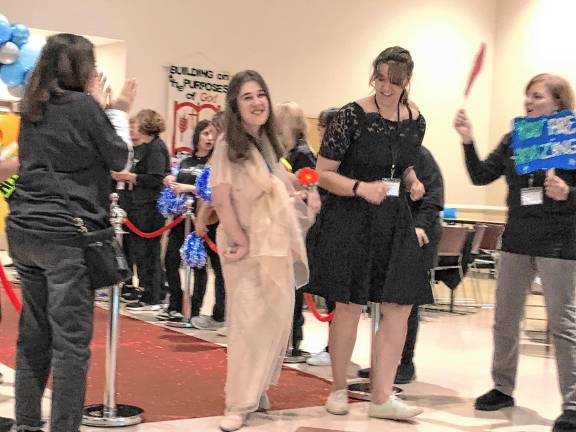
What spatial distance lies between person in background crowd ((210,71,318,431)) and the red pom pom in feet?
0.28

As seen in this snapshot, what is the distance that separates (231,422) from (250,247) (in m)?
0.72

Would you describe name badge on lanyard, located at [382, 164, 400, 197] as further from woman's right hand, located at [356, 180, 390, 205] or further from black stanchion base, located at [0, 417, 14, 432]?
black stanchion base, located at [0, 417, 14, 432]

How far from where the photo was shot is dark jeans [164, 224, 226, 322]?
5953 millimetres

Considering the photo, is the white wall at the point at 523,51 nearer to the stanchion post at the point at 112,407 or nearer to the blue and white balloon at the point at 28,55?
the blue and white balloon at the point at 28,55

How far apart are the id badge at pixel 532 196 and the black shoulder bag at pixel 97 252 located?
6.36 feet

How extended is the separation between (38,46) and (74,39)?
1.77m

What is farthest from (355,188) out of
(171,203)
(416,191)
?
(171,203)

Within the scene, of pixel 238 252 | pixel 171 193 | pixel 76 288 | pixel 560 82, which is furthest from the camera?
pixel 171 193

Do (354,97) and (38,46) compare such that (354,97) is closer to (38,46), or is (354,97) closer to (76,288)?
(38,46)

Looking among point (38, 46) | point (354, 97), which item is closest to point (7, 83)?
point (38, 46)

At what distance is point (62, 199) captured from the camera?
277 cm

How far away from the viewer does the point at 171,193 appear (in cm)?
624

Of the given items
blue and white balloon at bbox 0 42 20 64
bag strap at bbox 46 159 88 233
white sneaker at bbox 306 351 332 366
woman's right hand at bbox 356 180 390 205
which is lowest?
white sneaker at bbox 306 351 332 366

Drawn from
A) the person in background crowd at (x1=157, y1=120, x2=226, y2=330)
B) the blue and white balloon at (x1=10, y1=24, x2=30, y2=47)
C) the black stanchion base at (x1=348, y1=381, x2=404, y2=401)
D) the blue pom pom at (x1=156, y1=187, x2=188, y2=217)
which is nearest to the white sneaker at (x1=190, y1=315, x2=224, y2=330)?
the person in background crowd at (x1=157, y1=120, x2=226, y2=330)
